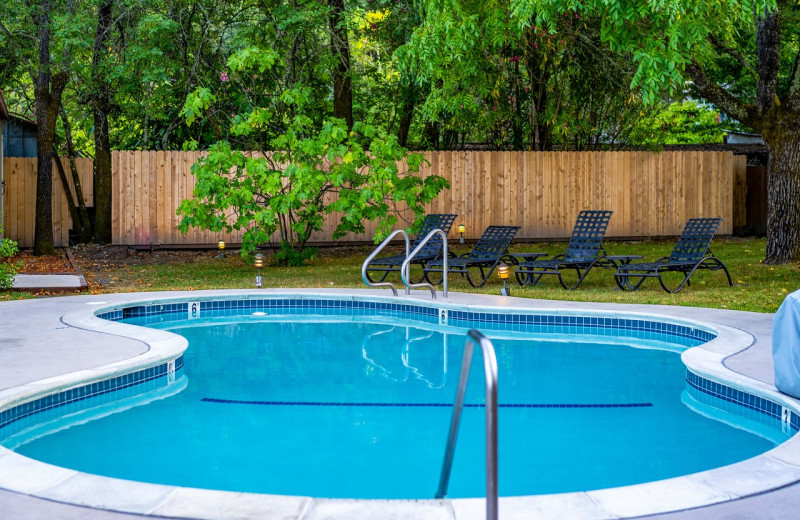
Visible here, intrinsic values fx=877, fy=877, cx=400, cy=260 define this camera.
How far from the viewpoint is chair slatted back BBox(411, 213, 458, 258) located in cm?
1112

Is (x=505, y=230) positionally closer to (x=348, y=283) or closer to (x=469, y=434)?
(x=348, y=283)

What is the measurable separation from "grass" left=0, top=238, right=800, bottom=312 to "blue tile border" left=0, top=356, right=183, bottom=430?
13.7 feet

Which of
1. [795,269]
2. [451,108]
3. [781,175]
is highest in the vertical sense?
[451,108]

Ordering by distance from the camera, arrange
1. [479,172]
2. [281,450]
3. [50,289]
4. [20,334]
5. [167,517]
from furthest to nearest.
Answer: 1. [479,172]
2. [50,289]
3. [20,334]
4. [281,450]
5. [167,517]

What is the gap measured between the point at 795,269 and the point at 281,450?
8.73 meters

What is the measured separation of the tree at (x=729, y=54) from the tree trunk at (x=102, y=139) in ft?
23.4

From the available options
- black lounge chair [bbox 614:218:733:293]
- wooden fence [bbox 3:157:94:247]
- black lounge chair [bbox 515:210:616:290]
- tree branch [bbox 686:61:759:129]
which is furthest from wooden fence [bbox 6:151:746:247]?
black lounge chair [bbox 614:218:733:293]

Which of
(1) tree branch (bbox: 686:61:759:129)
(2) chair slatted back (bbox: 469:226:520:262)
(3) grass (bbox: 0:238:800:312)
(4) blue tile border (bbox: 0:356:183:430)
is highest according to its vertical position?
(1) tree branch (bbox: 686:61:759:129)

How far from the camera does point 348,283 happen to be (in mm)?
10820

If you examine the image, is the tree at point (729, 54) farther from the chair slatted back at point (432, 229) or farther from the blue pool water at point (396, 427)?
the blue pool water at point (396, 427)

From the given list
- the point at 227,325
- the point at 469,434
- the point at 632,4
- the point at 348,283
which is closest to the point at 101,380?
the point at 469,434

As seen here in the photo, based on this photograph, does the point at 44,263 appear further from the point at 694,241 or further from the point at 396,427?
the point at 396,427

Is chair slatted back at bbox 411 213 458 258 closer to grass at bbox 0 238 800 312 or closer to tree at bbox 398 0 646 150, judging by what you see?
grass at bbox 0 238 800 312

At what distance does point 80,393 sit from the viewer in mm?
5316
